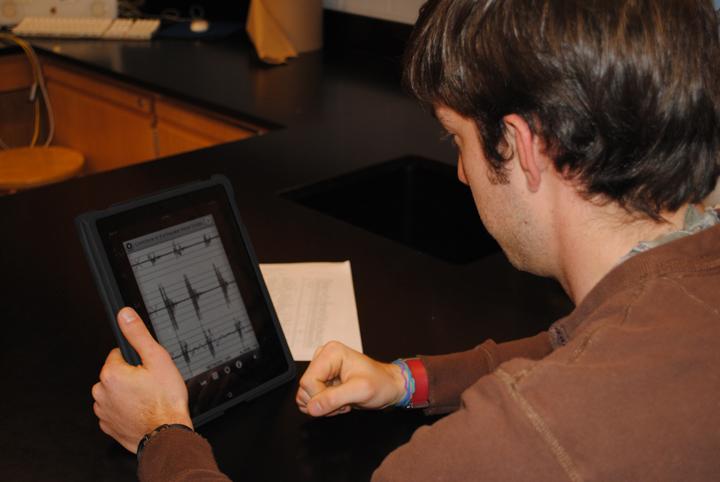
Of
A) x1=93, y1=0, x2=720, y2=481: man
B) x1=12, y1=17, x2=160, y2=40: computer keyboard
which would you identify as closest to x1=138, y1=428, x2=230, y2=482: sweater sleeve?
x1=93, y1=0, x2=720, y2=481: man

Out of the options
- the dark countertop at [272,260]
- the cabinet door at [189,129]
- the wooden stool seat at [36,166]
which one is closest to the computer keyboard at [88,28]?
the wooden stool seat at [36,166]

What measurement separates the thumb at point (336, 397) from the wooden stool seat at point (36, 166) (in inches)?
72.5

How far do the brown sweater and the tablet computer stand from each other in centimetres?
32

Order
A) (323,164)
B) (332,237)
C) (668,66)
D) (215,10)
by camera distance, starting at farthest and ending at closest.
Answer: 1. (215,10)
2. (323,164)
3. (332,237)
4. (668,66)

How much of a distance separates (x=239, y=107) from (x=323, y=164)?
0.49 m

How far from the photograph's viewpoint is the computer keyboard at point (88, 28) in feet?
9.14

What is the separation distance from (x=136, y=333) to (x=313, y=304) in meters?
0.34

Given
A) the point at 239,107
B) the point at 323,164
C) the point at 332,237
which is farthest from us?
the point at 239,107

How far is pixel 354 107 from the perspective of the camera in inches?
81.1

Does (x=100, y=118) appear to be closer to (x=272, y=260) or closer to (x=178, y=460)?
(x=272, y=260)

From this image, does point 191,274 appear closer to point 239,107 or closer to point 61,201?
point 61,201

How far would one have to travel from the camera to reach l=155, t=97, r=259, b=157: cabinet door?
6.92 feet

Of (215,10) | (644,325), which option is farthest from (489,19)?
(215,10)

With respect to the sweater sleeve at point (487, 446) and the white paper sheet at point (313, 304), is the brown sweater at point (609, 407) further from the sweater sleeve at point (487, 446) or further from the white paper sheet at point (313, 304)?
the white paper sheet at point (313, 304)
